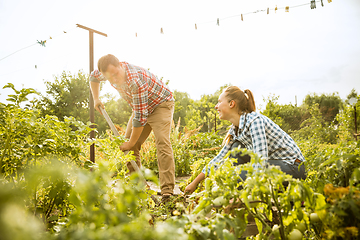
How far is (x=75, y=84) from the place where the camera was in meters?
13.6

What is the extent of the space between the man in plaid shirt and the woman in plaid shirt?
2.31 feet

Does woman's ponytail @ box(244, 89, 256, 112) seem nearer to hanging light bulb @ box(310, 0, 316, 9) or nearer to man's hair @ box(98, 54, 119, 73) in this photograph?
man's hair @ box(98, 54, 119, 73)

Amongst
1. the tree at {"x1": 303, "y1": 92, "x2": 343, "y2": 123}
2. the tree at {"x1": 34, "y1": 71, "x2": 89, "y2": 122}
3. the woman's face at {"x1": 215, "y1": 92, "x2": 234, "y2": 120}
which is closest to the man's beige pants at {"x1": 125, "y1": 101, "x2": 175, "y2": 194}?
the woman's face at {"x1": 215, "y1": 92, "x2": 234, "y2": 120}

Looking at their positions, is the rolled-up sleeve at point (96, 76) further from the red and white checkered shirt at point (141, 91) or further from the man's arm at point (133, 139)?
the man's arm at point (133, 139)

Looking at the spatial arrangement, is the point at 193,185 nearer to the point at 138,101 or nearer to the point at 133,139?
the point at 133,139

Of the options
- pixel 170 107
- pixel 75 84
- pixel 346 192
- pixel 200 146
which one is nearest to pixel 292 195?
pixel 346 192

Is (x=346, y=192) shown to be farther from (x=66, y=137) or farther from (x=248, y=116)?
(x=66, y=137)

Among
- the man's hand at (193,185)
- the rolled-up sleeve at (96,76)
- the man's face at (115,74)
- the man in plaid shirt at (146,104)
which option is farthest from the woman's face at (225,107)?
the rolled-up sleeve at (96,76)

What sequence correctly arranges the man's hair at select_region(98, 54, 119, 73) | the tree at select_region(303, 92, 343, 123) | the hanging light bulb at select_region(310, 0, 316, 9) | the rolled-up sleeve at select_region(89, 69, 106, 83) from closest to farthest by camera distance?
the man's hair at select_region(98, 54, 119, 73), the rolled-up sleeve at select_region(89, 69, 106, 83), the hanging light bulb at select_region(310, 0, 316, 9), the tree at select_region(303, 92, 343, 123)

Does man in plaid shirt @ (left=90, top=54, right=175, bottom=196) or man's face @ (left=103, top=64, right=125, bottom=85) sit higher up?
man's face @ (left=103, top=64, right=125, bottom=85)

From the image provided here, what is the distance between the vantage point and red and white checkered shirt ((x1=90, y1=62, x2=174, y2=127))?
240 cm

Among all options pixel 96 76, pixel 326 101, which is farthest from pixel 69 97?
pixel 326 101

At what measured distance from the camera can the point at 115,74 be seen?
7.84 feet

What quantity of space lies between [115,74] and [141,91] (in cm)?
32
